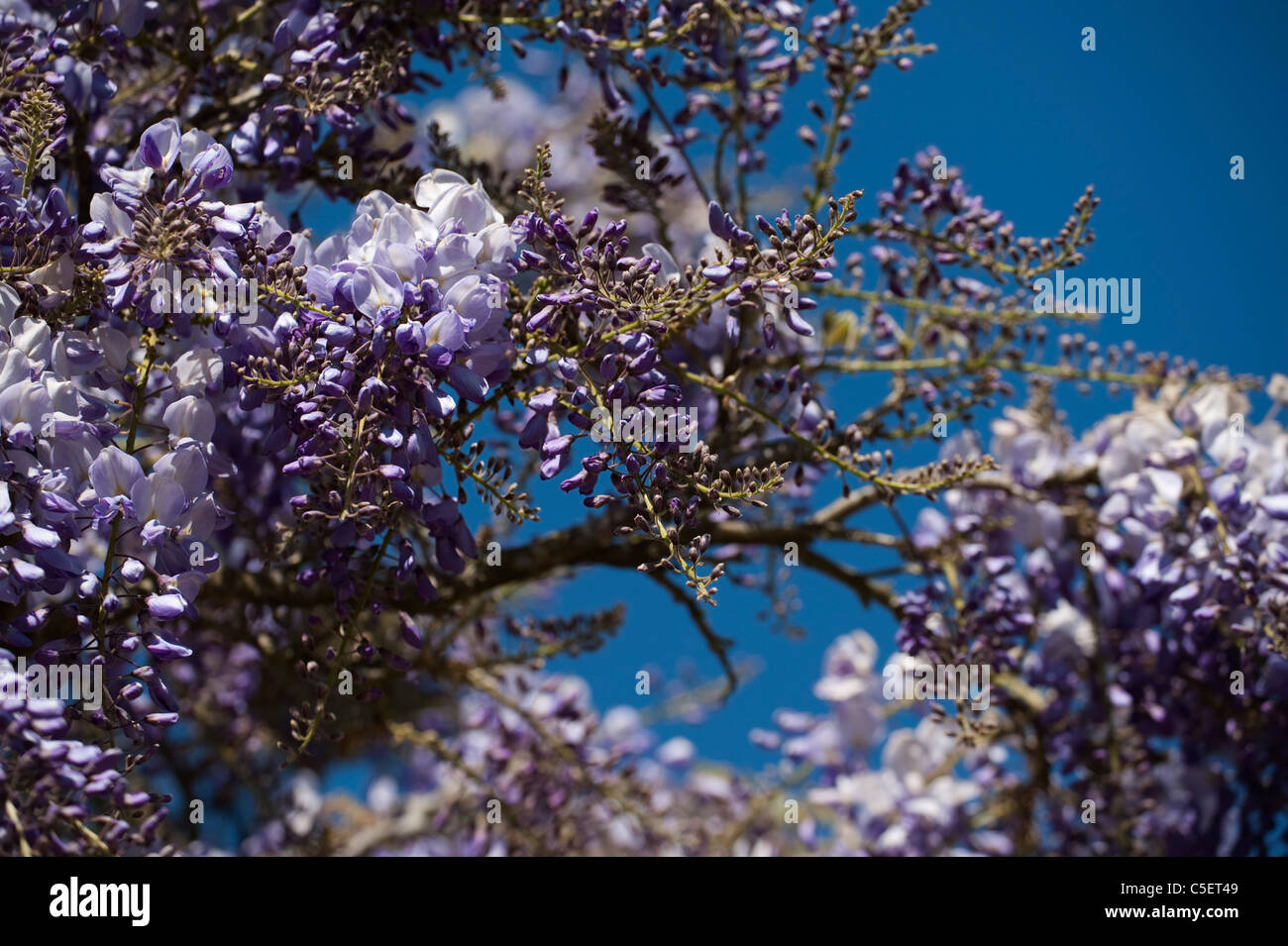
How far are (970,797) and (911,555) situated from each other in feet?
2.38

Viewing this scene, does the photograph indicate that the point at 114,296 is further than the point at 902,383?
No

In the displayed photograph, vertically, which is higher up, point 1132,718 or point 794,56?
point 794,56

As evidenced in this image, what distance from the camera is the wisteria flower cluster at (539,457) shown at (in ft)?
4.18

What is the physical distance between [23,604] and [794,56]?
124cm

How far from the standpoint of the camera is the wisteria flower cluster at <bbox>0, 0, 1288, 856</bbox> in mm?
1274

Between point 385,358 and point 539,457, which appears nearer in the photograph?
point 385,358

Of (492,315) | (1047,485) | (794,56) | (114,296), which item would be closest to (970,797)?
(1047,485)

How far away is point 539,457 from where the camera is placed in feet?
6.17

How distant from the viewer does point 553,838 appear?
241cm
